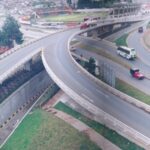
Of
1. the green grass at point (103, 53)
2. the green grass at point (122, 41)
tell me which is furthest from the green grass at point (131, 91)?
the green grass at point (122, 41)

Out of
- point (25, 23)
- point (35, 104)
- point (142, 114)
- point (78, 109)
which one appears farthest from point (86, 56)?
point (25, 23)

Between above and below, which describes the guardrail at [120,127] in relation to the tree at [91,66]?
below

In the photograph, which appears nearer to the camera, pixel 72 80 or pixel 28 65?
pixel 72 80

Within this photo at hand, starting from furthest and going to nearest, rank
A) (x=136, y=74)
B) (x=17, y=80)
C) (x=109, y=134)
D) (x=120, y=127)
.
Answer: (x=17, y=80), (x=136, y=74), (x=109, y=134), (x=120, y=127)

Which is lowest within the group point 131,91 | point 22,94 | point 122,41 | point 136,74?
point 22,94

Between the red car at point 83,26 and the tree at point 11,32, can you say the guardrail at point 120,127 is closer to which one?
the red car at point 83,26

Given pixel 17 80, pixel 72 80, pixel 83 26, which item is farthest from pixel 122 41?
pixel 72 80

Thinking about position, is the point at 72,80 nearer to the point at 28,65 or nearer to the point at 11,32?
the point at 28,65

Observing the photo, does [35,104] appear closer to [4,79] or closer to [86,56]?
[4,79]
